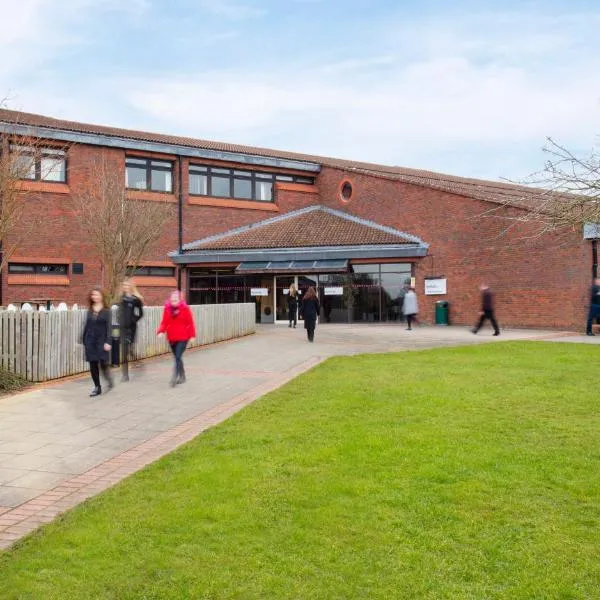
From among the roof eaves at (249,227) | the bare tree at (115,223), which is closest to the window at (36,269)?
the bare tree at (115,223)

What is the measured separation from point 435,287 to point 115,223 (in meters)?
12.3

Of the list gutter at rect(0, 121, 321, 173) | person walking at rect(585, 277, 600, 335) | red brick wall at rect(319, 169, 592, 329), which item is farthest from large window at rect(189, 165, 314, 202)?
person walking at rect(585, 277, 600, 335)

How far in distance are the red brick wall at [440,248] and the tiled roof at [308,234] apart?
1.49 ft

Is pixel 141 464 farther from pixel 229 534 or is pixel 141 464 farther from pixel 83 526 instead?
pixel 229 534

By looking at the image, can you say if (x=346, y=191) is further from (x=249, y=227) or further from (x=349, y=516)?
(x=349, y=516)

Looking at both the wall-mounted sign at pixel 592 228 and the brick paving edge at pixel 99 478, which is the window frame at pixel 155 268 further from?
the wall-mounted sign at pixel 592 228

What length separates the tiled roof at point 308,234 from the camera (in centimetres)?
2799

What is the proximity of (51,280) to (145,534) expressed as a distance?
23824 mm

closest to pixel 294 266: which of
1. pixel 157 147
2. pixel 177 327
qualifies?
pixel 157 147

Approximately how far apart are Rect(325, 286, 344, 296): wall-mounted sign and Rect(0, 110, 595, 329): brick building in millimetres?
44

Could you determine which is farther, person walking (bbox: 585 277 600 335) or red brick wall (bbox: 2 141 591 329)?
red brick wall (bbox: 2 141 591 329)

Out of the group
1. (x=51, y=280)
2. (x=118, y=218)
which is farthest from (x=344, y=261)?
(x=51, y=280)

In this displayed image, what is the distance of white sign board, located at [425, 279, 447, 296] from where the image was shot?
85.5 ft

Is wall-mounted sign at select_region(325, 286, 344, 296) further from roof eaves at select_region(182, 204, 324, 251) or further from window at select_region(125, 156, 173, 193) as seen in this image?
window at select_region(125, 156, 173, 193)
